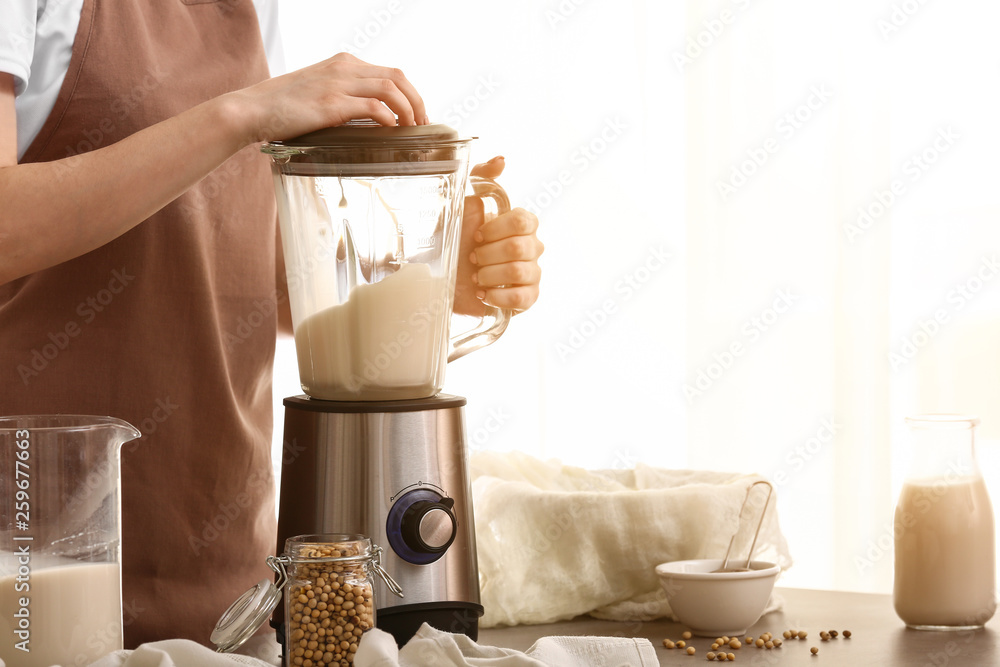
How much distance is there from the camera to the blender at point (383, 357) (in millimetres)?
766

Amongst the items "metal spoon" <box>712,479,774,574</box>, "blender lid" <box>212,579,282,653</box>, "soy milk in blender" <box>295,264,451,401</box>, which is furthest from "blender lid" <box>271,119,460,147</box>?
"metal spoon" <box>712,479,774,574</box>

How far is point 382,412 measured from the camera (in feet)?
2.52

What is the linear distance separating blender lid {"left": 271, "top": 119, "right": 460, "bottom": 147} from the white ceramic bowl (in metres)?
0.41

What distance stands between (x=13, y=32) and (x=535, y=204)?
1577mm

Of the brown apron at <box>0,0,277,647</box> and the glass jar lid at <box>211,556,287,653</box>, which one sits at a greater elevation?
the brown apron at <box>0,0,277,647</box>

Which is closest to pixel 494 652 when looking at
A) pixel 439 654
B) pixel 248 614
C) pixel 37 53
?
pixel 439 654

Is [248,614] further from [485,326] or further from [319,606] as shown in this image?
[485,326]

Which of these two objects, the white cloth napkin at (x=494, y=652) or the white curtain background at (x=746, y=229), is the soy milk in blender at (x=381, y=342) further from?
the white curtain background at (x=746, y=229)

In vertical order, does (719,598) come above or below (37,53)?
below

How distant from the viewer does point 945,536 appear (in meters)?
0.90

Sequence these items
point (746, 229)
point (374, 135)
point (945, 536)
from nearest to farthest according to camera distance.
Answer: point (374, 135)
point (945, 536)
point (746, 229)

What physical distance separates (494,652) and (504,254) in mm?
370

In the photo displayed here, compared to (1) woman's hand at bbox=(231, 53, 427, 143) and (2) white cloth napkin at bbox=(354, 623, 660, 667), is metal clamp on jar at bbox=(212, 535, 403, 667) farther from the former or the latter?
(1) woman's hand at bbox=(231, 53, 427, 143)

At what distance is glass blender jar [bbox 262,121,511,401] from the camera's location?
0.81 m
